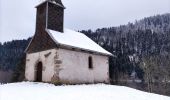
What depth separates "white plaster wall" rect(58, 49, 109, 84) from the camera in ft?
62.3

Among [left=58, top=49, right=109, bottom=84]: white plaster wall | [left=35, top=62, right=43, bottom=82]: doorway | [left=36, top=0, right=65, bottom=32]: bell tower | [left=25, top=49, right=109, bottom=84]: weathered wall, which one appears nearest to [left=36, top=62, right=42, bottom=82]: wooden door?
[left=35, top=62, right=43, bottom=82]: doorway

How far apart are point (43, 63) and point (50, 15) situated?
498cm

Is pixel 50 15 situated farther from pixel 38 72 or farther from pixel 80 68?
pixel 80 68

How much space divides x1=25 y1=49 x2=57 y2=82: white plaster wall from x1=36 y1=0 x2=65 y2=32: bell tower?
2776 millimetres

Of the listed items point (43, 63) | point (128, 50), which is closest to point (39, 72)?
point (43, 63)

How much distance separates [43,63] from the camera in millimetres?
20234

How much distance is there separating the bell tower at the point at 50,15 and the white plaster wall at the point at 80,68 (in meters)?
3.45

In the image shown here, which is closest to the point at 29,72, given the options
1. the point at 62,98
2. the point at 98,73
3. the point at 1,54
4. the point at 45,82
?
the point at 45,82

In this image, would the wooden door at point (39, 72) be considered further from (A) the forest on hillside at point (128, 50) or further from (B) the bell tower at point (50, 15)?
(A) the forest on hillside at point (128, 50)

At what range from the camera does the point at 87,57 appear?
21.8 meters

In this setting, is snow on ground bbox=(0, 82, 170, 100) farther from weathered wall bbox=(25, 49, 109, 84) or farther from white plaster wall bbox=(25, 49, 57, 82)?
white plaster wall bbox=(25, 49, 57, 82)

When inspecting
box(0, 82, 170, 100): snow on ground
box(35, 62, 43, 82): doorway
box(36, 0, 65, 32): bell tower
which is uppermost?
box(36, 0, 65, 32): bell tower

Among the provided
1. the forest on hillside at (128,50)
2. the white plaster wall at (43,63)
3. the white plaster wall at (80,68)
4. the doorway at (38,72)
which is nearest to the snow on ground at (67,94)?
the white plaster wall at (80,68)

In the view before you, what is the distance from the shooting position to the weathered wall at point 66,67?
61.4ft
